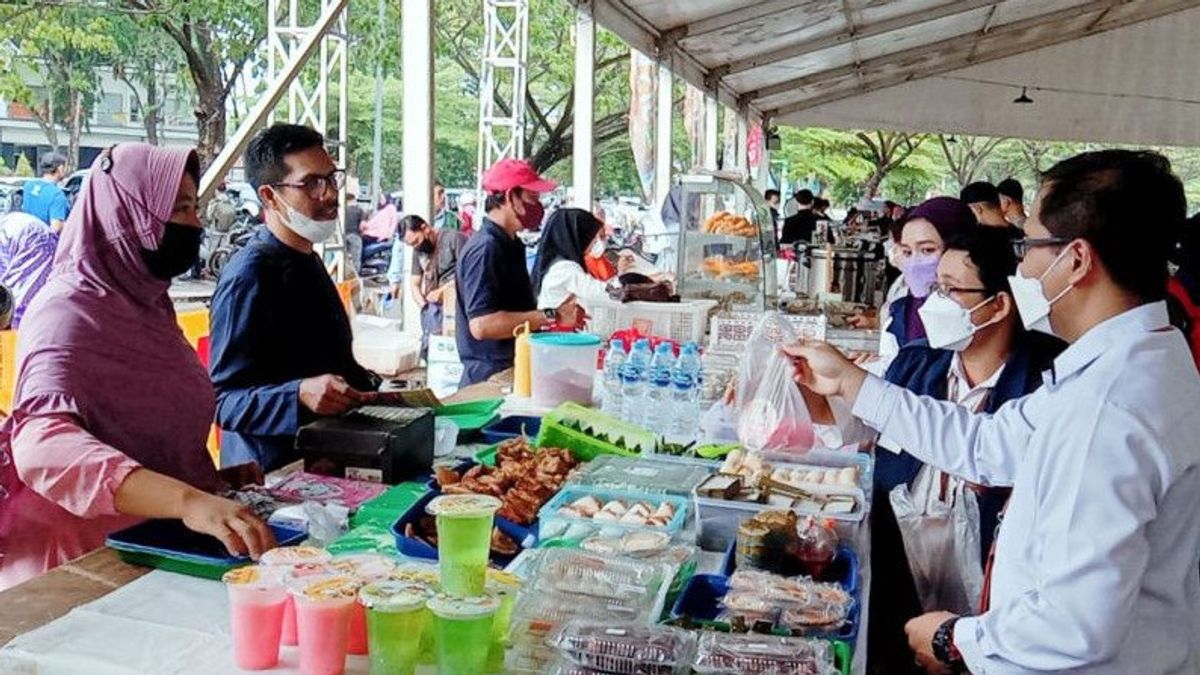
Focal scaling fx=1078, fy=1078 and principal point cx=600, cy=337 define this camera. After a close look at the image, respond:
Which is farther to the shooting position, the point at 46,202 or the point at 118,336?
the point at 46,202

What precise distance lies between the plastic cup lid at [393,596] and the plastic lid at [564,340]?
1983mm

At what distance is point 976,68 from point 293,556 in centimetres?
1904

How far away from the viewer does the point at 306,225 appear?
9.53 ft

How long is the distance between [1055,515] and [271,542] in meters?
1.30

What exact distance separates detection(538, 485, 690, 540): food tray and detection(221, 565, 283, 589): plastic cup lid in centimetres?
63

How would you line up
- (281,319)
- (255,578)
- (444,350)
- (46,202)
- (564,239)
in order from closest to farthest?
(255,578) → (281,319) → (564,239) → (444,350) → (46,202)

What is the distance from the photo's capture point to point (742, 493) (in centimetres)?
229

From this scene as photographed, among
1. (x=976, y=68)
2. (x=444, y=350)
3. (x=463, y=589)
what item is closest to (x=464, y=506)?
(x=463, y=589)

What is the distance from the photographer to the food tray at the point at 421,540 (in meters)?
1.97

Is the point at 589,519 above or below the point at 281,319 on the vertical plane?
below

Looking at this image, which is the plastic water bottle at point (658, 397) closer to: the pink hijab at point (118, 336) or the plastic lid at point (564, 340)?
the plastic lid at point (564, 340)

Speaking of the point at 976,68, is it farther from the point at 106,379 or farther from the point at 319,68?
the point at 106,379

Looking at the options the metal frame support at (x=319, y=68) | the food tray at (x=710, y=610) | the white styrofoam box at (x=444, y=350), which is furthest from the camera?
the metal frame support at (x=319, y=68)

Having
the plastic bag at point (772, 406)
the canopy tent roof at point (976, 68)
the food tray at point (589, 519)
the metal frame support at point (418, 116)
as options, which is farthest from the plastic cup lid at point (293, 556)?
the canopy tent roof at point (976, 68)
